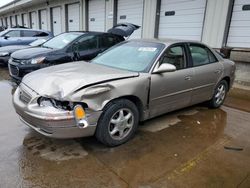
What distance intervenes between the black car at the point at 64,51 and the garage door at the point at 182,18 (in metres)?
2.19

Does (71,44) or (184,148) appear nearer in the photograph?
(184,148)

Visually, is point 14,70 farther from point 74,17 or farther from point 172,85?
point 74,17

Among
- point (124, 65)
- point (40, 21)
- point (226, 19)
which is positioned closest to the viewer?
point (124, 65)

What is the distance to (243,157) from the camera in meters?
2.96

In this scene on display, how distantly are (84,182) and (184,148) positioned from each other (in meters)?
1.49

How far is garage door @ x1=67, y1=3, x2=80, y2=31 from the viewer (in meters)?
14.2

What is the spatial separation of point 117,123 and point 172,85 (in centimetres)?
115

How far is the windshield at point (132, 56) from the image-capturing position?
339cm

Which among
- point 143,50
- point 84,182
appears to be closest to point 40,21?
point 143,50

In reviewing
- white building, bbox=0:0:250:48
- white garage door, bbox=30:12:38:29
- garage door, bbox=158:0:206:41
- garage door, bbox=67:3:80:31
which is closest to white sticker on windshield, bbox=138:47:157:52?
white building, bbox=0:0:250:48

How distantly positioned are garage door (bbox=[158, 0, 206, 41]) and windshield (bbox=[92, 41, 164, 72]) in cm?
469

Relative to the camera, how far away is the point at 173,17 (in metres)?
8.57

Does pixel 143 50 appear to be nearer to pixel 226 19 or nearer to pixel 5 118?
pixel 5 118

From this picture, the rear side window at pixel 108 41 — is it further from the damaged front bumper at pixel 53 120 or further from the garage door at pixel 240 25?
the damaged front bumper at pixel 53 120
